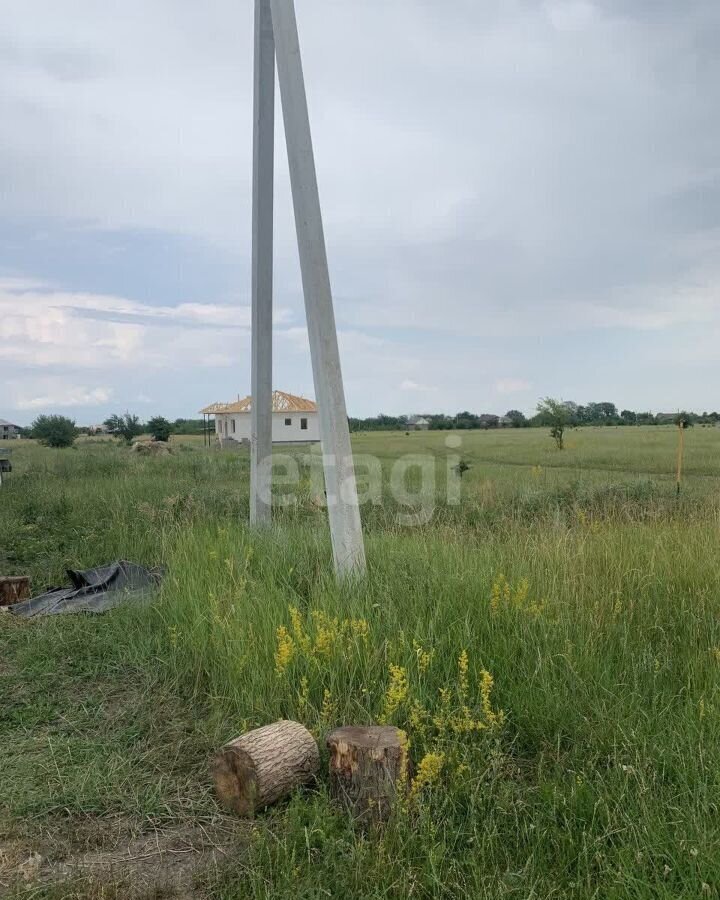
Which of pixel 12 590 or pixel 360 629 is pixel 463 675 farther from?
pixel 12 590

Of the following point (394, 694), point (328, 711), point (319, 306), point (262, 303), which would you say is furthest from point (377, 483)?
point (394, 694)

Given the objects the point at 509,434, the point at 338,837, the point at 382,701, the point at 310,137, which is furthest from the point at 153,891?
the point at 509,434

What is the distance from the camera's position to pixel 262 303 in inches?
257

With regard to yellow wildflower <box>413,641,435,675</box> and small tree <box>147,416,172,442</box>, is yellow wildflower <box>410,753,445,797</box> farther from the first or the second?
small tree <box>147,416,172,442</box>

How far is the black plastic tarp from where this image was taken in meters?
5.16

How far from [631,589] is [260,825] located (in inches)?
99.5

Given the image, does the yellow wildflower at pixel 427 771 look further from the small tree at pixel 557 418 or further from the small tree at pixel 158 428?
the small tree at pixel 158 428

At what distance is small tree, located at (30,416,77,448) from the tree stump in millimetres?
29969

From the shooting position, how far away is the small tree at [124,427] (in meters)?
33.8

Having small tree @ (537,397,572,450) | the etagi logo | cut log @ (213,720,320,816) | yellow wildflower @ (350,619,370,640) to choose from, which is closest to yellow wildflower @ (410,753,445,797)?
cut log @ (213,720,320,816)

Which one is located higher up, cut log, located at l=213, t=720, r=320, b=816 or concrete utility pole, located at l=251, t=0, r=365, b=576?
concrete utility pole, located at l=251, t=0, r=365, b=576

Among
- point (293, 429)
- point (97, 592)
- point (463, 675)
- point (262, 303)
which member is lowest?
point (97, 592)

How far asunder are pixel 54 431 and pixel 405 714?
30.8 meters

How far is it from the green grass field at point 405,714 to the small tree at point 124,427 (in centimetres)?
2987
